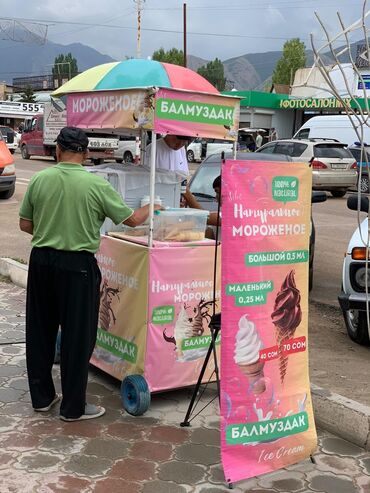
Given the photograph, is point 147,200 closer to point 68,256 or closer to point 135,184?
point 135,184

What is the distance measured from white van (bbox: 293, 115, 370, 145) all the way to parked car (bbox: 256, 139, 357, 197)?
430cm

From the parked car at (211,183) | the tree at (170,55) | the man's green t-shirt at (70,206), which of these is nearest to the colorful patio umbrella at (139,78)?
the man's green t-shirt at (70,206)

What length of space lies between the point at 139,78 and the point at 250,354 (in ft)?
6.98

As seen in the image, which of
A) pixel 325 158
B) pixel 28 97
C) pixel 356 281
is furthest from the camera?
pixel 28 97

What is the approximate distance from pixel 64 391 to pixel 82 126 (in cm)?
195

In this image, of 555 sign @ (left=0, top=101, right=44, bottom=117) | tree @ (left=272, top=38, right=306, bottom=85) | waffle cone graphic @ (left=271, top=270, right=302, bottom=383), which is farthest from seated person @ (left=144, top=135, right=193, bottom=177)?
tree @ (left=272, top=38, right=306, bottom=85)

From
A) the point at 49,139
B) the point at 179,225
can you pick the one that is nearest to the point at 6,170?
the point at 179,225

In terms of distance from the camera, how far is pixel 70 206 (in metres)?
3.81

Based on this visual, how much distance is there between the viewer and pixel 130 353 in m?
4.37

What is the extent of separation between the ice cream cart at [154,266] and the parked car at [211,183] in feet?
12.8

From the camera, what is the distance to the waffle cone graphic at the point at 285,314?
11.1 ft

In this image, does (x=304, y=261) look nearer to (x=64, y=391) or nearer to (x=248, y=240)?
(x=248, y=240)

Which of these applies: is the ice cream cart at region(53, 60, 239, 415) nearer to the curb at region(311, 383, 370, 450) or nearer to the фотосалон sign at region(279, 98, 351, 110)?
the curb at region(311, 383, 370, 450)

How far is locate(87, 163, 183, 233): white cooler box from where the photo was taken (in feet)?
15.3
